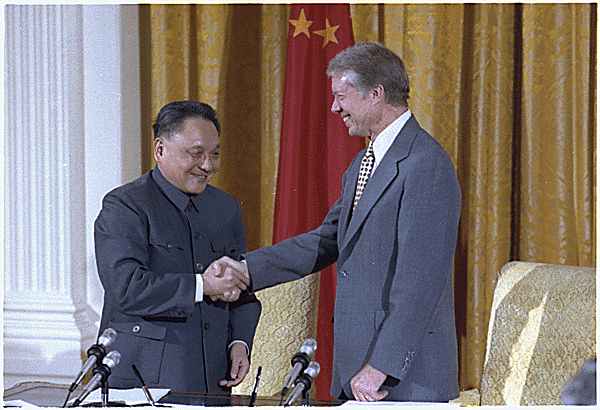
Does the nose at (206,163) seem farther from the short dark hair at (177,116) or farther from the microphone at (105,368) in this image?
the microphone at (105,368)

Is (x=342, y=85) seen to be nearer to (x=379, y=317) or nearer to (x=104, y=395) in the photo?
(x=379, y=317)

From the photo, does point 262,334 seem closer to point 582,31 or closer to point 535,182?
point 535,182

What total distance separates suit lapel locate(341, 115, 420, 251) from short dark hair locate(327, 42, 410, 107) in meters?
0.10

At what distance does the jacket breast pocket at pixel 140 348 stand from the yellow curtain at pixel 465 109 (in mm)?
601

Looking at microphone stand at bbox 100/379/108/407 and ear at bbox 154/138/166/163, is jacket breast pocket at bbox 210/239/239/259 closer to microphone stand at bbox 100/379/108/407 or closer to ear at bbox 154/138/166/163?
ear at bbox 154/138/166/163

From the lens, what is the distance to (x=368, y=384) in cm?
165

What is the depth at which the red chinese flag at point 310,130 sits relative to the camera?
8.23ft

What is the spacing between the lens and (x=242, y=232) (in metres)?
2.20

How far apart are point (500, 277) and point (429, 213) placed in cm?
64

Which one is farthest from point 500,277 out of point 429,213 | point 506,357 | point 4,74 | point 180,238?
point 4,74

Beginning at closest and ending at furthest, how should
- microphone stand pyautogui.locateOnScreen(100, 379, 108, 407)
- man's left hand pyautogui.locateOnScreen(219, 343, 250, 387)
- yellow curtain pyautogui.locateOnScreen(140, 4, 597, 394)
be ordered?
microphone stand pyautogui.locateOnScreen(100, 379, 108, 407), man's left hand pyautogui.locateOnScreen(219, 343, 250, 387), yellow curtain pyautogui.locateOnScreen(140, 4, 597, 394)

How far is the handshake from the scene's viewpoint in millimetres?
1926

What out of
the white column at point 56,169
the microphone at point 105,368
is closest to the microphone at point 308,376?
the microphone at point 105,368

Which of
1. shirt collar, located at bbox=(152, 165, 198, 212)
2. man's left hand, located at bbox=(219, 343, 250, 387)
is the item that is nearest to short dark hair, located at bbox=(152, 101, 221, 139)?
shirt collar, located at bbox=(152, 165, 198, 212)
